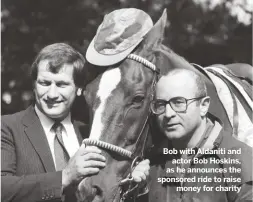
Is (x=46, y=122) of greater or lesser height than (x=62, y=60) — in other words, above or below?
below

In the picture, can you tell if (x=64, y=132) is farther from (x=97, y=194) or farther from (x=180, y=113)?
(x=180, y=113)

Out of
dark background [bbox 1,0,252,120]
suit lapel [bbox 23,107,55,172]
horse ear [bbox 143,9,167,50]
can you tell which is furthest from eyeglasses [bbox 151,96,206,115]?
dark background [bbox 1,0,252,120]

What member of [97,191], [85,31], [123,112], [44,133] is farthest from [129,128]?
[85,31]

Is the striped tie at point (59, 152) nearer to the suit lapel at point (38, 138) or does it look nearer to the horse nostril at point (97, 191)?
the suit lapel at point (38, 138)

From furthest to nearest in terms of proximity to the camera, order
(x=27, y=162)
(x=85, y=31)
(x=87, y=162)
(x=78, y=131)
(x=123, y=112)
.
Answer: (x=85, y=31) → (x=78, y=131) → (x=27, y=162) → (x=123, y=112) → (x=87, y=162)

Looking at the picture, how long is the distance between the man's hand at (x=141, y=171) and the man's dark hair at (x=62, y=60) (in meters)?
0.47

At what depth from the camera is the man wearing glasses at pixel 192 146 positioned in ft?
6.30

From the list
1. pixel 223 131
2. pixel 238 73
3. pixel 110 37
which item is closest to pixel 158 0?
pixel 238 73

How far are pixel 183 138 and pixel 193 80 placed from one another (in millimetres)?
242

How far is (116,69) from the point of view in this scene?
78.7 inches

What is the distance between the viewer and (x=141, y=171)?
1939 millimetres

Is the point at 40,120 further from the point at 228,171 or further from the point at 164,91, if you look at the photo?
the point at 228,171

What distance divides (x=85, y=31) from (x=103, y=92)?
5.32 ft

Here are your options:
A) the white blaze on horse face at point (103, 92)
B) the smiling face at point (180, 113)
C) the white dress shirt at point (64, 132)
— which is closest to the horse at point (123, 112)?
the white blaze on horse face at point (103, 92)
